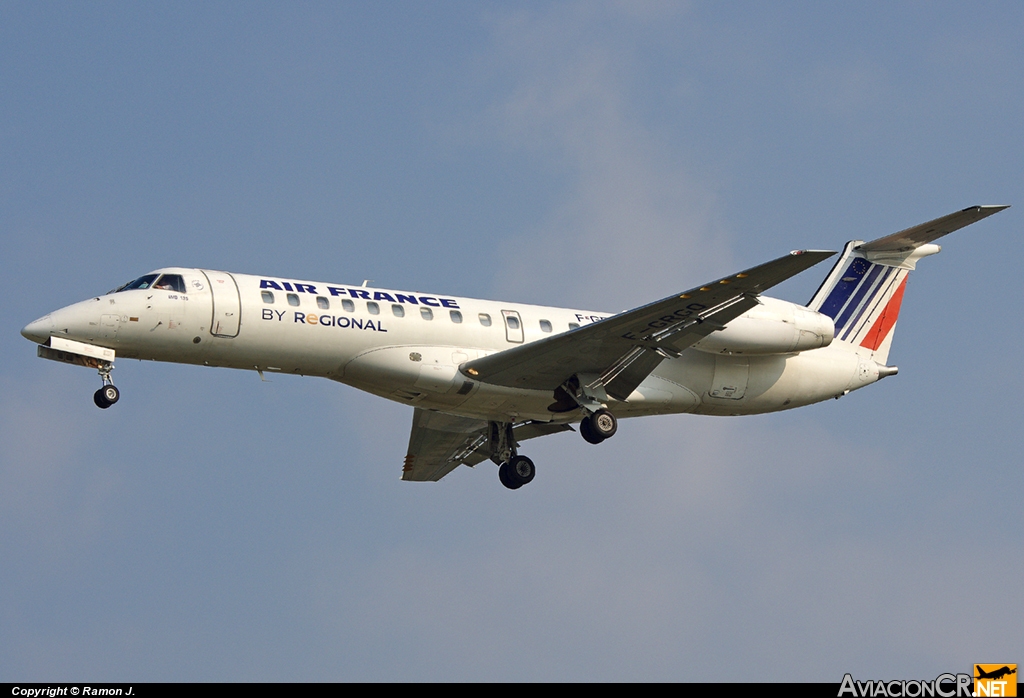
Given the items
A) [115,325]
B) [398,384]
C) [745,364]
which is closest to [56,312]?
[115,325]

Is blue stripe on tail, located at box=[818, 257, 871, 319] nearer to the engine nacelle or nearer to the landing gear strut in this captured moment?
the engine nacelle

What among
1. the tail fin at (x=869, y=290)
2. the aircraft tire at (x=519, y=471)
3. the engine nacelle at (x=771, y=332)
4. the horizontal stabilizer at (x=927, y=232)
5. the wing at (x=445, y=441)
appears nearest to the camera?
the horizontal stabilizer at (x=927, y=232)

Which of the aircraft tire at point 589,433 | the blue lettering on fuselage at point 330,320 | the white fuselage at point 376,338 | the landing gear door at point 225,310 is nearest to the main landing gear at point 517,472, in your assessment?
the white fuselage at point 376,338

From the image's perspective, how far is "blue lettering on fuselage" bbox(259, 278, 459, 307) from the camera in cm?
2481

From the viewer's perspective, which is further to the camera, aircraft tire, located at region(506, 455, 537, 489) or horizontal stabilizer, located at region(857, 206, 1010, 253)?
aircraft tire, located at region(506, 455, 537, 489)

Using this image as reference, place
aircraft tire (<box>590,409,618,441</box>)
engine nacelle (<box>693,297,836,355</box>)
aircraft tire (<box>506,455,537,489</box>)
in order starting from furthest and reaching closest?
aircraft tire (<box>506,455,537,489</box>)
engine nacelle (<box>693,297,836,355</box>)
aircraft tire (<box>590,409,618,441</box>)

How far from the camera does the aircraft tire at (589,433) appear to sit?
26.1m

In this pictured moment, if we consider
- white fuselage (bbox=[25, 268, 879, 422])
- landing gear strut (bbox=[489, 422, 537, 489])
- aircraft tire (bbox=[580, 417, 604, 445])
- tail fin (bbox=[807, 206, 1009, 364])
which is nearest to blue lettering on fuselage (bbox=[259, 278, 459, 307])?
white fuselage (bbox=[25, 268, 879, 422])

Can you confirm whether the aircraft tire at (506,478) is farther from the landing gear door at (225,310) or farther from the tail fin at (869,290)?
the tail fin at (869,290)

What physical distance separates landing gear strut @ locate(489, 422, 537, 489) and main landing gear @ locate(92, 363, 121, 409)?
7.93m

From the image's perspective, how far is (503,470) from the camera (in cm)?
2856

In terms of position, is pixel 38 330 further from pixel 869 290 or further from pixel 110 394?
pixel 869 290

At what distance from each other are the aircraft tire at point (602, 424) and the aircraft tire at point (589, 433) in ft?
0.09

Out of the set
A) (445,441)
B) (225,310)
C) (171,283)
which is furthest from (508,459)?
(171,283)
